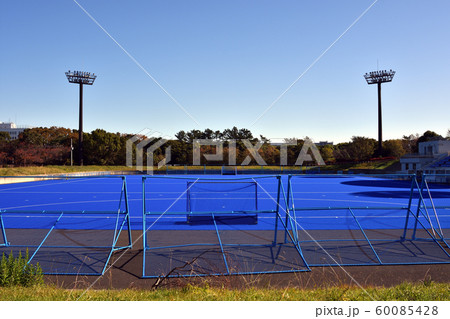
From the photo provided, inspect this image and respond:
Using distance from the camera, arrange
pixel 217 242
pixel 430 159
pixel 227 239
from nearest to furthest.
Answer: pixel 217 242 → pixel 227 239 → pixel 430 159

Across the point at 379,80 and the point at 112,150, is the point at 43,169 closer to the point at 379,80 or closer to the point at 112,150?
the point at 112,150

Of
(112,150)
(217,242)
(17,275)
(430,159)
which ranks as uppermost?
(112,150)

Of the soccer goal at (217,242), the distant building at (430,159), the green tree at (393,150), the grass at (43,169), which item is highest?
the green tree at (393,150)

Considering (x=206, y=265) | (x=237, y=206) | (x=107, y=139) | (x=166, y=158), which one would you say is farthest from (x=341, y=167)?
(x=206, y=265)

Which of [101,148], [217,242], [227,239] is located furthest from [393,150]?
[217,242]

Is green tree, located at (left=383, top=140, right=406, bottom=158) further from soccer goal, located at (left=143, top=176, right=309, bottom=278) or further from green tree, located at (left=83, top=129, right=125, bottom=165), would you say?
soccer goal, located at (left=143, top=176, right=309, bottom=278)

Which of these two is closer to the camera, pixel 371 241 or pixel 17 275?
pixel 17 275

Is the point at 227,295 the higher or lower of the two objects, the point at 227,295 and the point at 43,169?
the lower

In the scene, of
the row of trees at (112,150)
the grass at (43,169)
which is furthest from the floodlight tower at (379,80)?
the grass at (43,169)

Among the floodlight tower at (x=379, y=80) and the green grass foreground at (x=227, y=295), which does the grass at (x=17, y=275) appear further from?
the floodlight tower at (x=379, y=80)

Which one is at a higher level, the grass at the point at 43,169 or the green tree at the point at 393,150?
the green tree at the point at 393,150

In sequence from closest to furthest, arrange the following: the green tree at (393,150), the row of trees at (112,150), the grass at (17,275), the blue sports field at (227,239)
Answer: the grass at (17,275), the blue sports field at (227,239), the row of trees at (112,150), the green tree at (393,150)

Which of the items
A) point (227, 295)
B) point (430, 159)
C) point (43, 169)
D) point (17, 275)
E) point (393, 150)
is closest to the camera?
point (227, 295)

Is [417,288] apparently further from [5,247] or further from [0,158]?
[0,158]
